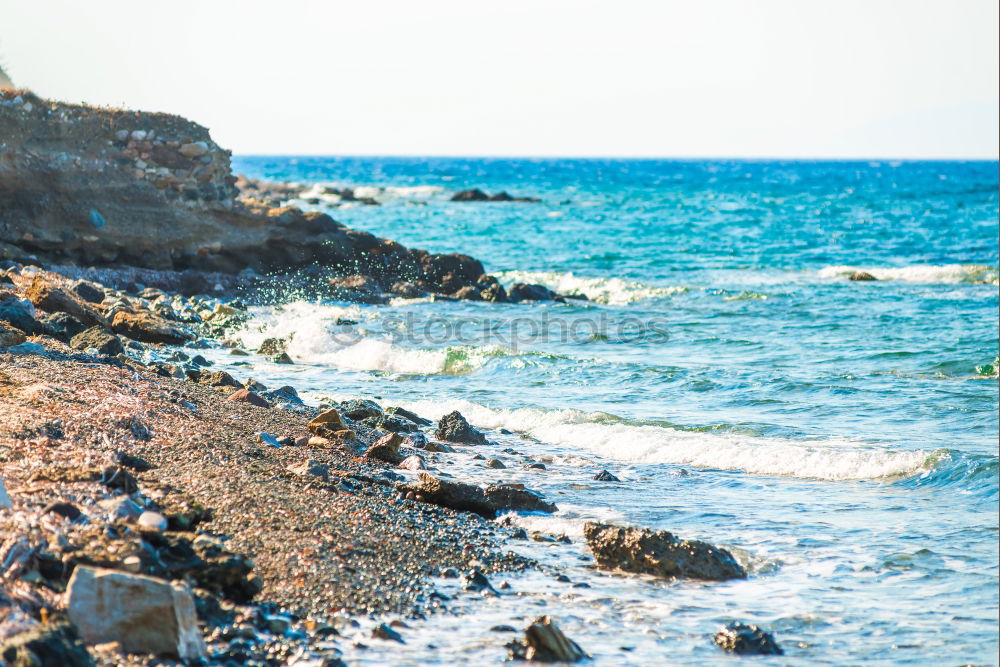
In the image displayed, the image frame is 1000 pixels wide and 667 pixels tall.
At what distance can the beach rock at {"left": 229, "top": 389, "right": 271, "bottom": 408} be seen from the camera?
10180 mm

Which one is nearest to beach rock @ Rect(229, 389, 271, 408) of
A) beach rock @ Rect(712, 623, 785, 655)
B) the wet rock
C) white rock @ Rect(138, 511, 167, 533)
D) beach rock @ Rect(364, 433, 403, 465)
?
the wet rock

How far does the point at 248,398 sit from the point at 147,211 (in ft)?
38.9

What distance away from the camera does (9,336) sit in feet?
33.8

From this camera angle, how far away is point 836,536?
7289 millimetres

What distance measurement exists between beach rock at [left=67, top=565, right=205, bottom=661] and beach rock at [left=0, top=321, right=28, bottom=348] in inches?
264

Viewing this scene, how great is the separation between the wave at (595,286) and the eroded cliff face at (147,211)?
2714mm

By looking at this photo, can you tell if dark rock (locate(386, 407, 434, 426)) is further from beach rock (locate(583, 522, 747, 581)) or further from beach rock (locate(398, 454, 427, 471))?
beach rock (locate(583, 522, 747, 581))

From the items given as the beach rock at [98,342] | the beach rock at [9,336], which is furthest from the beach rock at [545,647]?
the beach rock at [98,342]

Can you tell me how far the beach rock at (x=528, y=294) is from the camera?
21.9m

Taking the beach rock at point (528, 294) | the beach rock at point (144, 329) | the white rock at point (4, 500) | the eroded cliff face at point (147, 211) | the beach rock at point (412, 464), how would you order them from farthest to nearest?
the beach rock at point (528, 294) < the eroded cliff face at point (147, 211) < the beach rock at point (144, 329) < the beach rock at point (412, 464) < the white rock at point (4, 500)

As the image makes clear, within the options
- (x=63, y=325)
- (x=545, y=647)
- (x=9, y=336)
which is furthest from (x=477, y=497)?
(x=63, y=325)

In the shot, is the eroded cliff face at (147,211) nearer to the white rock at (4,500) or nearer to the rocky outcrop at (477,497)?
the rocky outcrop at (477,497)

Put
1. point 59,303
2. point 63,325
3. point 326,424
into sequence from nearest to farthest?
point 326,424 → point 63,325 → point 59,303

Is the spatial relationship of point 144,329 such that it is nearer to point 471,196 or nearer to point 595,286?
point 595,286
